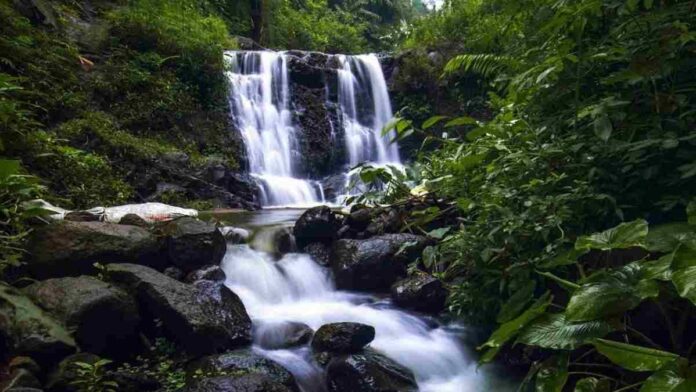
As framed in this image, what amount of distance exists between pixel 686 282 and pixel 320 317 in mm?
3604

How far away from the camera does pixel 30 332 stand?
306 cm

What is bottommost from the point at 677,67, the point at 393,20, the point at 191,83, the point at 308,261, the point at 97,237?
the point at 308,261

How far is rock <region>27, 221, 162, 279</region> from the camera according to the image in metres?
3.77

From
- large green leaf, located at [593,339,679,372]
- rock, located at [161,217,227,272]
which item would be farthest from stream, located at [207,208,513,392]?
large green leaf, located at [593,339,679,372]

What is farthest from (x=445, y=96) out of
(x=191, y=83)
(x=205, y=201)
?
(x=205, y=201)

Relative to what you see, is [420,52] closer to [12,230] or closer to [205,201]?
[205,201]

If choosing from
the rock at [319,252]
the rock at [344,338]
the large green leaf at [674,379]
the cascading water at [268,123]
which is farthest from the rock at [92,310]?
the cascading water at [268,123]

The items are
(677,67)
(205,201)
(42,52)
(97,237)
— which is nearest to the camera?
(677,67)

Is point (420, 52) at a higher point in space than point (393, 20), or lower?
lower

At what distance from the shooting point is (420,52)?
13.3 m

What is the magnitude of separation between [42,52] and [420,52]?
29.2ft

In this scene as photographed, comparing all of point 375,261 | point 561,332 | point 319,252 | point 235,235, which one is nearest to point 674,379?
point 561,332

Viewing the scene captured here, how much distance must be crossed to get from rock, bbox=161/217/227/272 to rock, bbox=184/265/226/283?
9 centimetres

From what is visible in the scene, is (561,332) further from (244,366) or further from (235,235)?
(235,235)
